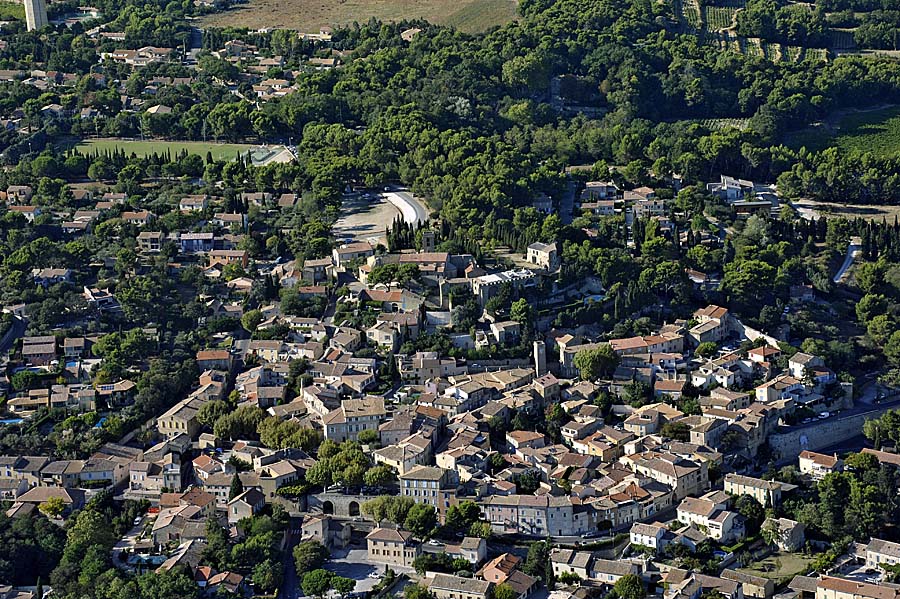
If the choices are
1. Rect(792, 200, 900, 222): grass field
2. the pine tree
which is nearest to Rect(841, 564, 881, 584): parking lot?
the pine tree

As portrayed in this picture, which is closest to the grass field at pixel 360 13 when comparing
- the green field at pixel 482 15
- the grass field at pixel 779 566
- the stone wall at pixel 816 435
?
the green field at pixel 482 15

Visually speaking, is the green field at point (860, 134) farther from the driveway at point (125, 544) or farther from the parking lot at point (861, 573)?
the driveway at point (125, 544)

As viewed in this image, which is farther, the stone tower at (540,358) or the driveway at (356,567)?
the stone tower at (540,358)

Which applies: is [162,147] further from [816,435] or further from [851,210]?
[816,435]

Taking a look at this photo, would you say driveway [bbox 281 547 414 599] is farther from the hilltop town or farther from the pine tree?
the pine tree

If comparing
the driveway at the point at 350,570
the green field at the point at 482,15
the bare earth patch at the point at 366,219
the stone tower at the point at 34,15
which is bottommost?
the driveway at the point at 350,570

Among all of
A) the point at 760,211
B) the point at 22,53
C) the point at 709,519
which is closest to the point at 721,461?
the point at 709,519
